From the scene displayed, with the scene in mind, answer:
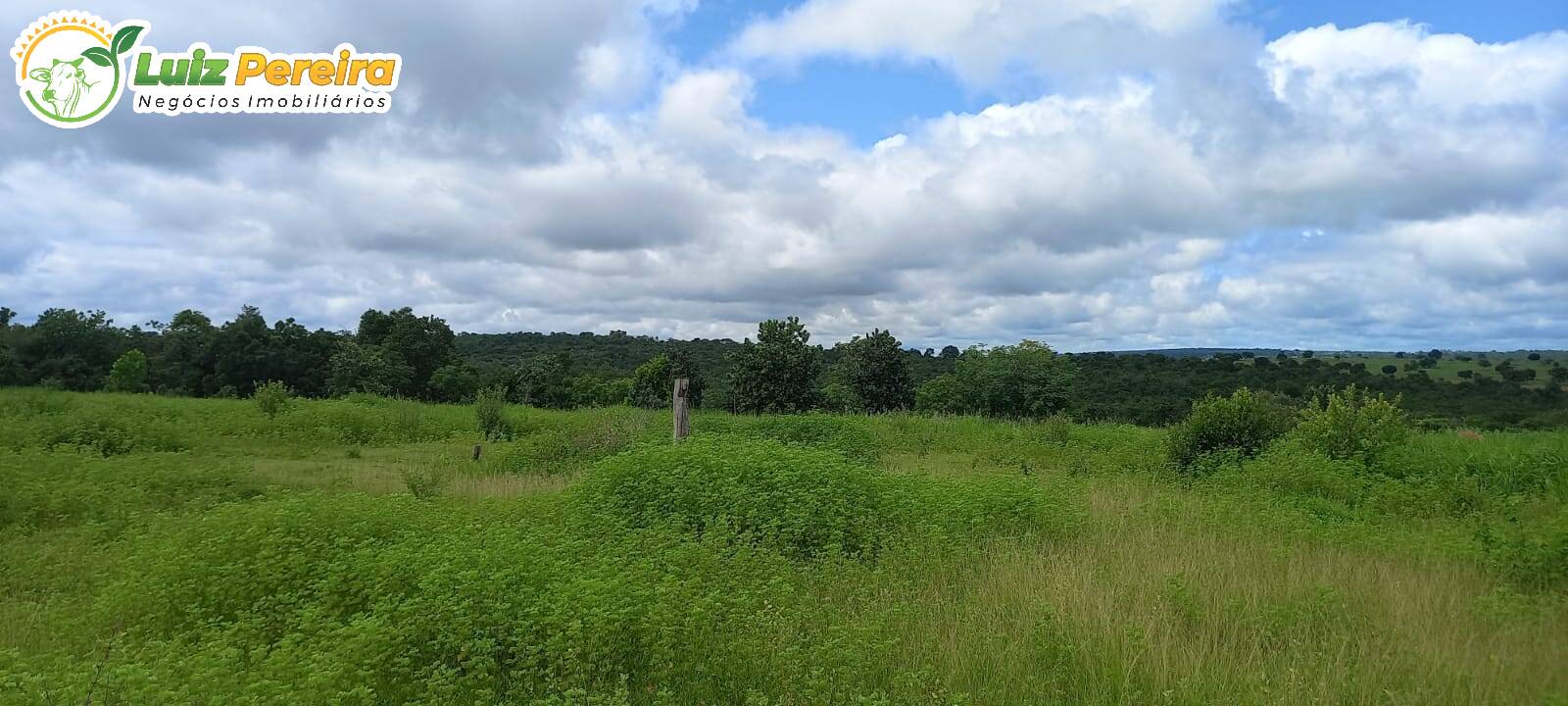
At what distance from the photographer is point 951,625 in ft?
17.2

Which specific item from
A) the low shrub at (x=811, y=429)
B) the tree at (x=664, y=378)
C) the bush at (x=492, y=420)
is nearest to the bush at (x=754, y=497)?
the low shrub at (x=811, y=429)

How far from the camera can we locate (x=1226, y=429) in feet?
44.0

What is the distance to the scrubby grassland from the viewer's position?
4.27 meters

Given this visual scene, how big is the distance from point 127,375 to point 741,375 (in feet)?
90.4

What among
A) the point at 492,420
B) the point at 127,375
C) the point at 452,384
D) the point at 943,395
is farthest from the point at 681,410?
the point at 452,384

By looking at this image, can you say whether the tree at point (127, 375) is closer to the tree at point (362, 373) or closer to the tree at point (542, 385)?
the tree at point (362, 373)

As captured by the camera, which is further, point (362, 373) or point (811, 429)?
point (362, 373)

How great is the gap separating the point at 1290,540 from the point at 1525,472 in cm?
657

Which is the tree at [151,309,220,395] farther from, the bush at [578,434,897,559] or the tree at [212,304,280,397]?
the bush at [578,434,897,559]

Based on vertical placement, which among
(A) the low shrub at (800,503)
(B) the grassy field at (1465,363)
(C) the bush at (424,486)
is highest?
(B) the grassy field at (1465,363)

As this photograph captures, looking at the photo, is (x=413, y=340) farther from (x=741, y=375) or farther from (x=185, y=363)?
(x=741, y=375)

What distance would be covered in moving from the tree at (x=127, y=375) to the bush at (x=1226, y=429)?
4063cm

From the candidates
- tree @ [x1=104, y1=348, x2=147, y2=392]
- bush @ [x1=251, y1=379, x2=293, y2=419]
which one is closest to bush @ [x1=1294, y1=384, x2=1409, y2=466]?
bush @ [x1=251, y1=379, x2=293, y2=419]

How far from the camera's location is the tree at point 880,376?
1264 inches
